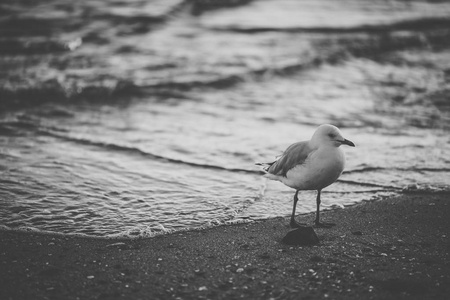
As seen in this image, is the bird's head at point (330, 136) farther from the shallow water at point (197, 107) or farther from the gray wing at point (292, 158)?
the shallow water at point (197, 107)

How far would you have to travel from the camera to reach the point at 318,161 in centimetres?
446

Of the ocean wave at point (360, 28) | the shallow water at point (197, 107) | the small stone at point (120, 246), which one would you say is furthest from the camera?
the ocean wave at point (360, 28)

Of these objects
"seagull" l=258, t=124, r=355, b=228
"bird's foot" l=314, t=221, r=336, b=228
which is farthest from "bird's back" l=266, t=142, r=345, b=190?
"bird's foot" l=314, t=221, r=336, b=228

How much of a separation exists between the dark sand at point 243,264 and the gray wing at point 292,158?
19.4 inches

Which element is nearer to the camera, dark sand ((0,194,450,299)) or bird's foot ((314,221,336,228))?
dark sand ((0,194,450,299))

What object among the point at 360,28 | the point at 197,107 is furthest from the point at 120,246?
the point at 360,28

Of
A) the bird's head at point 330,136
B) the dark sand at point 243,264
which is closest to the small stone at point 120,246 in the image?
the dark sand at point 243,264

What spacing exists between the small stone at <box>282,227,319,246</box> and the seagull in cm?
38

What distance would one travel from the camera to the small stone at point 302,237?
168 inches

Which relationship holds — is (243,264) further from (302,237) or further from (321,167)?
(321,167)

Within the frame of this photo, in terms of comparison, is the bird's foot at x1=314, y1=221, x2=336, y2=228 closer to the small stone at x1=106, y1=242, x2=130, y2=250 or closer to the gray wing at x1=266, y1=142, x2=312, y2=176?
the gray wing at x1=266, y1=142, x2=312, y2=176

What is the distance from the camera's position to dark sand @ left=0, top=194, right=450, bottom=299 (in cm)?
354

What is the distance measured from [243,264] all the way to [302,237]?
0.62 m

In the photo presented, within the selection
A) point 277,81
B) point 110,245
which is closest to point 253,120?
point 277,81
